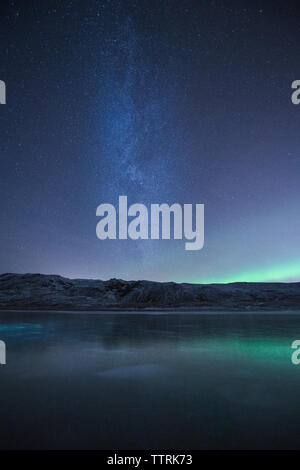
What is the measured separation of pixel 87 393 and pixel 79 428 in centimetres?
152

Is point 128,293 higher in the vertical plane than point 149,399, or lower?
lower

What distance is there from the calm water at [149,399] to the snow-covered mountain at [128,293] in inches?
2323

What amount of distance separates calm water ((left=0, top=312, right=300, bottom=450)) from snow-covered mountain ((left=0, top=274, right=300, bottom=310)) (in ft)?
194

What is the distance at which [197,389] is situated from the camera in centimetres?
607

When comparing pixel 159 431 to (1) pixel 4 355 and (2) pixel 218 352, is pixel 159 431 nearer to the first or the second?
(2) pixel 218 352

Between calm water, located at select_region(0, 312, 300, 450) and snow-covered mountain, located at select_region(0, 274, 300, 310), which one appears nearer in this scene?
calm water, located at select_region(0, 312, 300, 450)

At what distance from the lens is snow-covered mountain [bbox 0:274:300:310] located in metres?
70.9

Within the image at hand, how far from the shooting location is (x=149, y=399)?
5.54 m

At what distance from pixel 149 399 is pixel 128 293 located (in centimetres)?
7597

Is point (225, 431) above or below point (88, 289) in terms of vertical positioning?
above

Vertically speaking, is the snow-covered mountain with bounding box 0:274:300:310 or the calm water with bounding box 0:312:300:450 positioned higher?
the calm water with bounding box 0:312:300:450

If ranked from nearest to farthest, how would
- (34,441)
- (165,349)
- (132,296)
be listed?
(34,441) < (165,349) < (132,296)

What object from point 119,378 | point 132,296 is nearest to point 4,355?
point 119,378

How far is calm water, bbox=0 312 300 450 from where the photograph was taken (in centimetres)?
411
